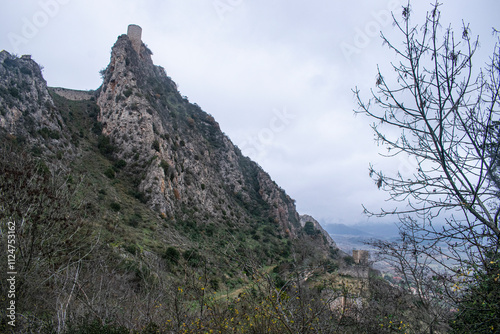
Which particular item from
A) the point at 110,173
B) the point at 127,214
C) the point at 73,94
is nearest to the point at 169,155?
the point at 110,173

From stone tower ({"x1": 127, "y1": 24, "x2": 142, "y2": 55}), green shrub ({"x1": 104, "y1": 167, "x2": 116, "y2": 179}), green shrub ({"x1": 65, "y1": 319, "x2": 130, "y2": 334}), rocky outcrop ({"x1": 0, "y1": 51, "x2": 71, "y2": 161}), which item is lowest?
green shrub ({"x1": 65, "y1": 319, "x2": 130, "y2": 334})

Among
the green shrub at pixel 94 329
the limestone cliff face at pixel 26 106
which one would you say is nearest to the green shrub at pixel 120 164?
the limestone cliff face at pixel 26 106

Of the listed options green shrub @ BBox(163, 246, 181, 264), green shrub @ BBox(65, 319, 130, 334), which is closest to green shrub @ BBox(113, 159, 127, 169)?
green shrub @ BBox(163, 246, 181, 264)

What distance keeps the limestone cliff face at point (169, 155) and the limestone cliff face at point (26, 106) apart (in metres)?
6.16

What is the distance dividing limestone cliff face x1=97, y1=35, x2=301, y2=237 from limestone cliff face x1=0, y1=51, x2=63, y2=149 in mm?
6156

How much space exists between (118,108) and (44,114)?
797 centimetres

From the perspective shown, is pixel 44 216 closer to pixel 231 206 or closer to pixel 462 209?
pixel 462 209

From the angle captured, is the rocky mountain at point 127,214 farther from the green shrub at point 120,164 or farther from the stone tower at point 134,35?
the stone tower at point 134,35

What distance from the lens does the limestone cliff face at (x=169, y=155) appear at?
27931 mm

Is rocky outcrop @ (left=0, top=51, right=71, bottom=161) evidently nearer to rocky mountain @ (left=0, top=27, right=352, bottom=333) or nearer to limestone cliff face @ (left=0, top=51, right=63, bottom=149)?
limestone cliff face @ (left=0, top=51, right=63, bottom=149)

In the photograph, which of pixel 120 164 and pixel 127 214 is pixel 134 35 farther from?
pixel 127 214

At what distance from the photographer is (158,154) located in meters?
29.0

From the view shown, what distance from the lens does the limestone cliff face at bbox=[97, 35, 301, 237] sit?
91.6 ft

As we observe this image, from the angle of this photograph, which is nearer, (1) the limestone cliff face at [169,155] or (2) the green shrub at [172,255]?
(2) the green shrub at [172,255]
